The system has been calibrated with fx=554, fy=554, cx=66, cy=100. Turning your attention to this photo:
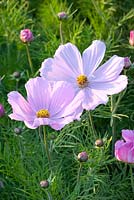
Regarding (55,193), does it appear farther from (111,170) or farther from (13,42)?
(13,42)

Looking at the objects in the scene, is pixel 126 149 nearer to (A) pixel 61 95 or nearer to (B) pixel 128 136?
(B) pixel 128 136

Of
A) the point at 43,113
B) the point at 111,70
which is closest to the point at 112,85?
the point at 111,70

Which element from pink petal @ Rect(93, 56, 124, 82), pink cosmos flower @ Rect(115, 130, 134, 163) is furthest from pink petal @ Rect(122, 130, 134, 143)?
pink petal @ Rect(93, 56, 124, 82)

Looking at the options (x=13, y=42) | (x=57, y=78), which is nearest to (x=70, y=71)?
(x=57, y=78)

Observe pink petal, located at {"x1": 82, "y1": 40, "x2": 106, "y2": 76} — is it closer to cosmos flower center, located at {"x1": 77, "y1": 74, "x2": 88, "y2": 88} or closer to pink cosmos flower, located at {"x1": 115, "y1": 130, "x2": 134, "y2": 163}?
cosmos flower center, located at {"x1": 77, "y1": 74, "x2": 88, "y2": 88}

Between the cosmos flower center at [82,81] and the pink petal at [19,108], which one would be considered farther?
the cosmos flower center at [82,81]

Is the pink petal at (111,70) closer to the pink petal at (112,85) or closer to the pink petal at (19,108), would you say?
the pink petal at (112,85)

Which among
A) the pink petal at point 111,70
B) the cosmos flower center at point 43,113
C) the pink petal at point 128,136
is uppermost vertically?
the pink petal at point 111,70

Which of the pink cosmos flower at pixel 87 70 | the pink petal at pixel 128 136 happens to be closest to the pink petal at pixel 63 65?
the pink cosmos flower at pixel 87 70
